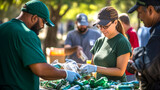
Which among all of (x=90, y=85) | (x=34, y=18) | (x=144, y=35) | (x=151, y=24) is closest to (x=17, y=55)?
(x=34, y=18)

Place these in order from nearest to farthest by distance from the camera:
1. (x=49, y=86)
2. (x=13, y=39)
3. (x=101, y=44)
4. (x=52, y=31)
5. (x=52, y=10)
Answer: (x=13, y=39) → (x=49, y=86) → (x=101, y=44) → (x=52, y=10) → (x=52, y=31)

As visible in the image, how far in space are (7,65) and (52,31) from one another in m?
11.8

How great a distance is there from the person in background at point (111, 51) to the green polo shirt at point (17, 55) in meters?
0.94

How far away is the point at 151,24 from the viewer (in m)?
2.33

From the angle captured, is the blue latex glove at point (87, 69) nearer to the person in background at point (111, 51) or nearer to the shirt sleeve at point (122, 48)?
the person in background at point (111, 51)

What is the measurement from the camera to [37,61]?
7.61 ft

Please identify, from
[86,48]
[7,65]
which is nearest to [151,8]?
[7,65]

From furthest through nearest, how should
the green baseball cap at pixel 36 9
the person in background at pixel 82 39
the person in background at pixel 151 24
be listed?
the person in background at pixel 82 39 < the green baseball cap at pixel 36 9 < the person in background at pixel 151 24

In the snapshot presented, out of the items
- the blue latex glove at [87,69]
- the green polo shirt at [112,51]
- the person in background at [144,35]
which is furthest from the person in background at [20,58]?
the person in background at [144,35]

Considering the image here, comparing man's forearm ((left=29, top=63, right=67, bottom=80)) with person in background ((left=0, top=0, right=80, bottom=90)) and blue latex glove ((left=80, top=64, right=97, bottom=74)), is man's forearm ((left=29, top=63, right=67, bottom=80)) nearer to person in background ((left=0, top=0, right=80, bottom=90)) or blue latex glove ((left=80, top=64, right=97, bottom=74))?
person in background ((left=0, top=0, right=80, bottom=90))

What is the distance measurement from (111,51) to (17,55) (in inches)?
54.6

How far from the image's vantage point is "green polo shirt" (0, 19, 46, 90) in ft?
7.52

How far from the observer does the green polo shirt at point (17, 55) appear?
2.29 meters

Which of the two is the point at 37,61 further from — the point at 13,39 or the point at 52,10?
the point at 52,10
